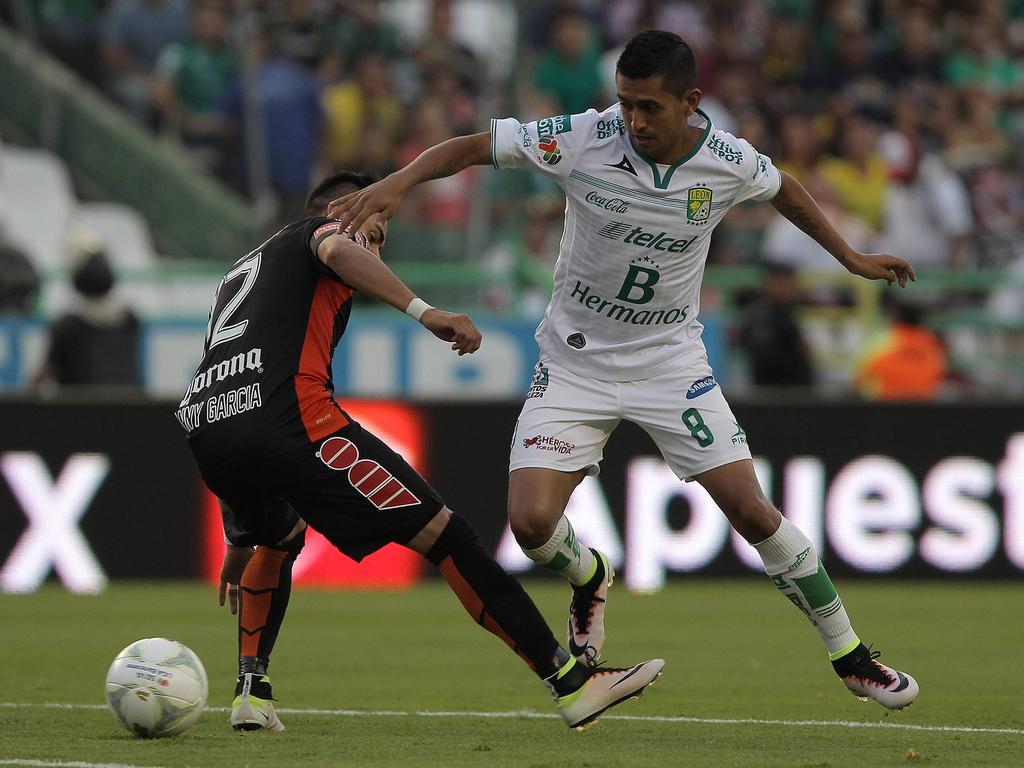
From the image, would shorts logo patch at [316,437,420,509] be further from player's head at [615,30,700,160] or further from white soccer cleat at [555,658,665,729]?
player's head at [615,30,700,160]

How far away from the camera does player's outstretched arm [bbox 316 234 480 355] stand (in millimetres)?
5770

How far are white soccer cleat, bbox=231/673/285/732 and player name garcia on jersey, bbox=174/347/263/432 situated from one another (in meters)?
0.92

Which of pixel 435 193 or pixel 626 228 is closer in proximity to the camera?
pixel 626 228

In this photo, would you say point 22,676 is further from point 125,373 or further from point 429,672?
point 125,373

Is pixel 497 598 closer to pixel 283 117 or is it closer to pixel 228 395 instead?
pixel 228 395

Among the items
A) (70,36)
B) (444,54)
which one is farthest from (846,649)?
(70,36)

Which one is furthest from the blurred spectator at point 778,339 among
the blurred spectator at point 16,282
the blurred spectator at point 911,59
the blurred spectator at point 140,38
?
the blurred spectator at point 140,38

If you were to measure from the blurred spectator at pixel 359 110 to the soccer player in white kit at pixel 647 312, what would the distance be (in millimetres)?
9255

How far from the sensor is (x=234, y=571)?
6848 mm

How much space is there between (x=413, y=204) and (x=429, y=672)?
8.08 m

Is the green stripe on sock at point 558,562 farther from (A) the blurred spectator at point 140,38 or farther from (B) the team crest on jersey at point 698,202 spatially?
(A) the blurred spectator at point 140,38

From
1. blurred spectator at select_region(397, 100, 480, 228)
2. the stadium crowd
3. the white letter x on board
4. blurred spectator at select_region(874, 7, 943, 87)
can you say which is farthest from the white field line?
blurred spectator at select_region(874, 7, 943, 87)

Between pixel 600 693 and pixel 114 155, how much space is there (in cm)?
1175

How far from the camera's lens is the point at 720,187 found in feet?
22.5
